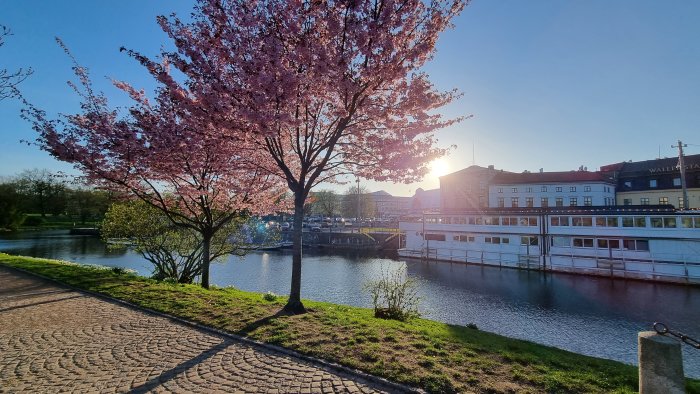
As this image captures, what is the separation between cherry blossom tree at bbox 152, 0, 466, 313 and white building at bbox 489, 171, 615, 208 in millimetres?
63394

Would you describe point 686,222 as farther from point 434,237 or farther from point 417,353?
point 417,353

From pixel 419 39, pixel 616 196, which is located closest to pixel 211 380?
pixel 419 39

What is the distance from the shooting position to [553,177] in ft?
218

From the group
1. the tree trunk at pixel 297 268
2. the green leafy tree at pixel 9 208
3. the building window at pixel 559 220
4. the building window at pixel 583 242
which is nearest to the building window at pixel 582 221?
the building window at pixel 559 220

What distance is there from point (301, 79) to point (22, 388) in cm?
862

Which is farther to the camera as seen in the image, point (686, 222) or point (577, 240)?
point (577, 240)

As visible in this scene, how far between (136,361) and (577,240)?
43.8 m

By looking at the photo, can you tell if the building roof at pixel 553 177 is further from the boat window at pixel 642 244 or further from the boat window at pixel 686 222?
the boat window at pixel 686 222

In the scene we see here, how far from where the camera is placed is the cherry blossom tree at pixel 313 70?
9.64m

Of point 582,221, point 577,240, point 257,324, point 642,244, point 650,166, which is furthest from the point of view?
point 650,166

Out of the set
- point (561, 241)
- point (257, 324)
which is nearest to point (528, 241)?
point (561, 241)

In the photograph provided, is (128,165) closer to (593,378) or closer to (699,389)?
(593,378)

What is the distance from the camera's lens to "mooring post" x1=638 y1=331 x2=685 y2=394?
5.23 meters

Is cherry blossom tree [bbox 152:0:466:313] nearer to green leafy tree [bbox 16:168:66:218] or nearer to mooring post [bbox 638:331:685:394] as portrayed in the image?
mooring post [bbox 638:331:685:394]
